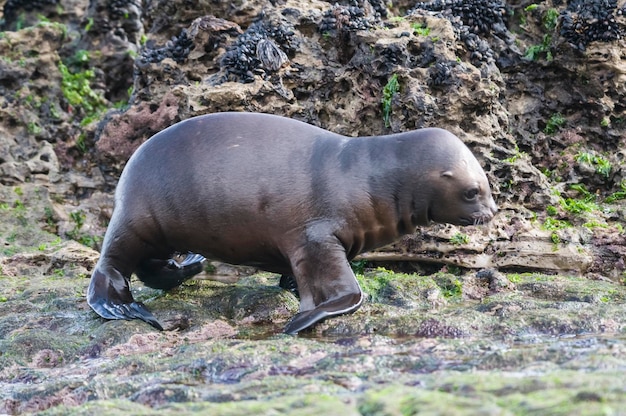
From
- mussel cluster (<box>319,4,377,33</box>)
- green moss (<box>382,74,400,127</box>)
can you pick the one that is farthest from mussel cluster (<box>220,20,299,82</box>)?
green moss (<box>382,74,400,127</box>)

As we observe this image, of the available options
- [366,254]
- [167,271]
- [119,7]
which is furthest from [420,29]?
[119,7]

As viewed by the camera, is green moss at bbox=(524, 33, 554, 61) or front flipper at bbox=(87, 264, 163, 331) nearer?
front flipper at bbox=(87, 264, 163, 331)

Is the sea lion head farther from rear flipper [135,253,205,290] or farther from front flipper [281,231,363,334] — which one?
rear flipper [135,253,205,290]

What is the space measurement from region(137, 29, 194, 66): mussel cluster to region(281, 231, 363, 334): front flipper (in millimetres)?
4113

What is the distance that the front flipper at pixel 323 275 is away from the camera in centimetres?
498

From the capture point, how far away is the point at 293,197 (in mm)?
5148

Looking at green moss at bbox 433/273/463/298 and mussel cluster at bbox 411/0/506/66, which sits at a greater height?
mussel cluster at bbox 411/0/506/66

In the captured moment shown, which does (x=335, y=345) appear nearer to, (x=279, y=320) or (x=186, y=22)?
(x=279, y=320)

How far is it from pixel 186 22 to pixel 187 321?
5.29 meters

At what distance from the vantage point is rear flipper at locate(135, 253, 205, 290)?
5.87 m

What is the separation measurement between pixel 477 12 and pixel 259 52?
2.35m

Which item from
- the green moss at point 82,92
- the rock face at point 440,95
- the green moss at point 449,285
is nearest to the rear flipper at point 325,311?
the green moss at point 449,285

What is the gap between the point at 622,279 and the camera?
6719 millimetres

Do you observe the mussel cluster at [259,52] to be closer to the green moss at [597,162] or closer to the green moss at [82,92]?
the green moss at [597,162]
